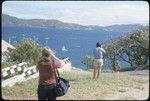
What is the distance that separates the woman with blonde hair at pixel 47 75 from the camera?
352 inches

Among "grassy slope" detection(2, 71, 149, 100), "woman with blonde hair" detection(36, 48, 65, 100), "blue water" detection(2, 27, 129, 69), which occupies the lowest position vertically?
"blue water" detection(2, 27, 129, 69)

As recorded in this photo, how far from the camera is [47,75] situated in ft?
29.6

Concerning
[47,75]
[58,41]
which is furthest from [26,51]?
[58,41]

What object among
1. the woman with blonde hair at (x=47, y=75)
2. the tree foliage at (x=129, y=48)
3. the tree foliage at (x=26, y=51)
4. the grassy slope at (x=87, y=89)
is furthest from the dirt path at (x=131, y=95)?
the tree foliage at (x=129, y=48)

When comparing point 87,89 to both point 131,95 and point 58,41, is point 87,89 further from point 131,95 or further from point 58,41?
point 58,41

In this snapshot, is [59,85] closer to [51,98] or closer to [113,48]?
[51,98]

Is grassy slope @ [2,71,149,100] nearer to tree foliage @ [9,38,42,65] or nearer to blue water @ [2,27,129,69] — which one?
blue water @ [2,27,129,69]

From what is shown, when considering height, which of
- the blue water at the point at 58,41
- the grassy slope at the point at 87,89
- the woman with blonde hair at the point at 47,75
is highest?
the woman with blonde hair at the point at 47,75

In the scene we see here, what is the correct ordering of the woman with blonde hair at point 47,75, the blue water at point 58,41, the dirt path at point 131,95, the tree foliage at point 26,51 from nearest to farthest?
the woman with blonde hair at point 47,75 < the dirt path at point 131,95 < the tree foliage at point 26,51 < the blue water at point 58,41

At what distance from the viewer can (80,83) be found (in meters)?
13.7

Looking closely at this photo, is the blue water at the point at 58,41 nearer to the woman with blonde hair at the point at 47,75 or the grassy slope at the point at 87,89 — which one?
the grassy slope at the point at 87,89

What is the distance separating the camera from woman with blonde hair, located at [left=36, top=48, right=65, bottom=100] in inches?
352

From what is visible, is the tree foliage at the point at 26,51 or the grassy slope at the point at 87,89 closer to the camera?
the grassy slope at the point at 87,89

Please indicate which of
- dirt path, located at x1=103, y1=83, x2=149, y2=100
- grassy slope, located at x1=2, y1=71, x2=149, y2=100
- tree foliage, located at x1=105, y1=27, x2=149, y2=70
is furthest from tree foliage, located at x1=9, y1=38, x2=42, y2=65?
tree foliage, located at x1=105, y1=27, x2=149, y2=70
